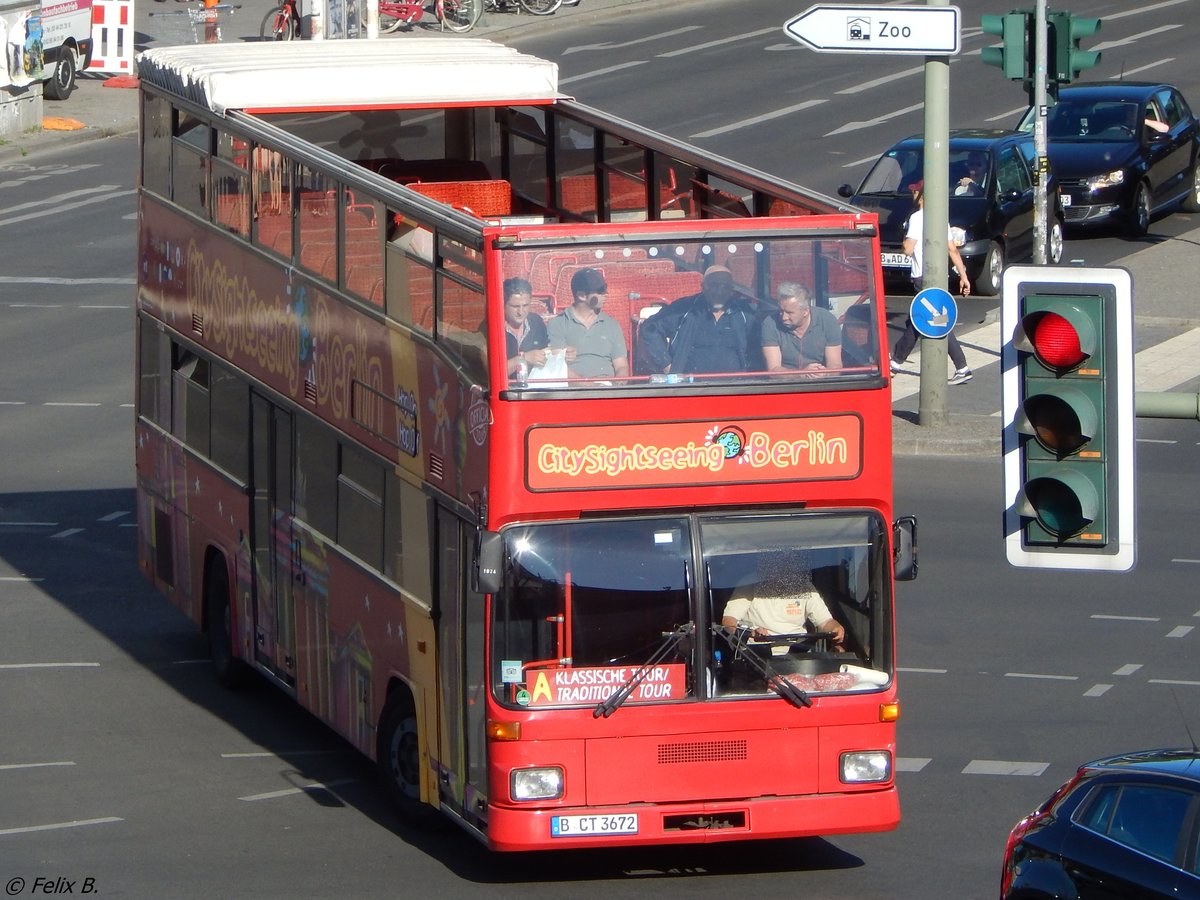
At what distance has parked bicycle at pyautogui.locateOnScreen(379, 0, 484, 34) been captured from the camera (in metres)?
46.3

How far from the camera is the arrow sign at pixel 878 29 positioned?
60.7 feet

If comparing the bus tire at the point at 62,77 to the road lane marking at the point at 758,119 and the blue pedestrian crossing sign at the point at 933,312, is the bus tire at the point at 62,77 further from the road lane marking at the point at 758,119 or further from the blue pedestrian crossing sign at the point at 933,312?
the blue pedestrian crossing sign at the point at 933,312

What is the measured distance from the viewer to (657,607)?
34.1ft

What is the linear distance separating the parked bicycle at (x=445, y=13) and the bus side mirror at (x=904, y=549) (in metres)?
36.7

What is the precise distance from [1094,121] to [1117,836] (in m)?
25.9

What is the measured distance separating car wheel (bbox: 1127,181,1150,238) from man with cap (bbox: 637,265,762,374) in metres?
22.7

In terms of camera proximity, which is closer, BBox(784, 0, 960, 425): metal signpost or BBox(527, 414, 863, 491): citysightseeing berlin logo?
BBox(527, 414, 863, 491): citysightseeing berlin logo

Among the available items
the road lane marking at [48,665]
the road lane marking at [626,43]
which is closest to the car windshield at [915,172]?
the road lane marking at [48,665]

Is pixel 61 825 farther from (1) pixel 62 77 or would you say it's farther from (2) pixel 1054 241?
(1) pixel 62 77

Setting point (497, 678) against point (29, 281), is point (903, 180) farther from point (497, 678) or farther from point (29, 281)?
point (497, 678)

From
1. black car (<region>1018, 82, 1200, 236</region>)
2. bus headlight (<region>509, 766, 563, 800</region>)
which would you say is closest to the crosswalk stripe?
black car (<region>1018, 82, 1200, 236</region>)

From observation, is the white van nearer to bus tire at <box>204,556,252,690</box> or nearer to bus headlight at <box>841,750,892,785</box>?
bus tire at <box>204,556,252,690</box>

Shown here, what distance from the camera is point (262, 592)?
46.8 feet

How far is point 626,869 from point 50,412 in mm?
13344
